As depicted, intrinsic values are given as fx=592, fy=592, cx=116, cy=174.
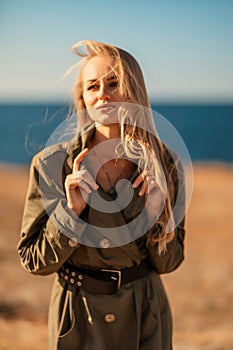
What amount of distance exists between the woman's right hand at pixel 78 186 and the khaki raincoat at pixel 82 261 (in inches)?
1.6

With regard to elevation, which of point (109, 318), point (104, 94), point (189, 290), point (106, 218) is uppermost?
point (104, 94)

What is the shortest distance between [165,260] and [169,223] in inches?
6.1

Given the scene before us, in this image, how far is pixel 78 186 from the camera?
205cm

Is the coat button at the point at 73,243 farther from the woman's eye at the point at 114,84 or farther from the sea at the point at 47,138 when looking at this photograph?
the woman's eye at the point at 114,84

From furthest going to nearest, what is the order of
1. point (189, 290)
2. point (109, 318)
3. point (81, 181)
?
point (189, 290)
point (109, 318)
point (81, 181)

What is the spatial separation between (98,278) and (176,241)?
0.35m

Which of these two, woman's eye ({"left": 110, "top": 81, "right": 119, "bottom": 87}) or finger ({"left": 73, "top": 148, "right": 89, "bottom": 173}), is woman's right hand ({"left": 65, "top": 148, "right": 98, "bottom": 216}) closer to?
finger ({"left": 73, "top": 148, "right": 89, "bottom": 173})

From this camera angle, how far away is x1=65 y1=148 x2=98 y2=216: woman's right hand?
2021 millimetres

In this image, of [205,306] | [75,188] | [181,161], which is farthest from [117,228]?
[205,306]

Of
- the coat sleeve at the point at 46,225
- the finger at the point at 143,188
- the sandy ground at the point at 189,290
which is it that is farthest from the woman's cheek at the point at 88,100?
the sandy ground at the point at 189,290

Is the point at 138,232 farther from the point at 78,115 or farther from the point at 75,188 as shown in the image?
the point at 78,115

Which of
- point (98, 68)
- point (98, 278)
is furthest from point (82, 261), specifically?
point (98, 68)

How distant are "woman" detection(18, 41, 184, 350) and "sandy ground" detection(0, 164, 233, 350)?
5.12 ft

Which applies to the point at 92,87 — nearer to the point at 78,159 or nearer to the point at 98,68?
the point at 98,68
